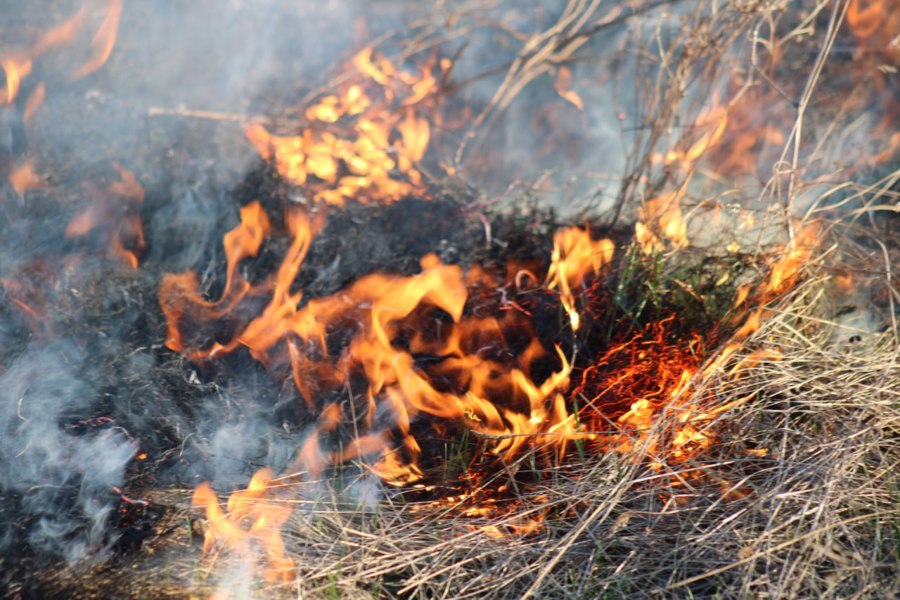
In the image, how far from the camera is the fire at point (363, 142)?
13.1 feet

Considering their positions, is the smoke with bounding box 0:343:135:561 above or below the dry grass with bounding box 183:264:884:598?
above

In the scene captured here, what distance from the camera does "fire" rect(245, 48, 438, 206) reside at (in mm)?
3992

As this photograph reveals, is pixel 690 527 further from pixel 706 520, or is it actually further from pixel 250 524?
pixel 250 524

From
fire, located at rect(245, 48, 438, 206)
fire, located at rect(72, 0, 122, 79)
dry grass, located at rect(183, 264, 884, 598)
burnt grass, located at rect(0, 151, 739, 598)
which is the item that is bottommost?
dry grass, located at rect(183, 264, 884, 598)

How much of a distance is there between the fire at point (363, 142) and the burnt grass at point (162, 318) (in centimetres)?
15

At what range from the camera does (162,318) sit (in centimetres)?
314

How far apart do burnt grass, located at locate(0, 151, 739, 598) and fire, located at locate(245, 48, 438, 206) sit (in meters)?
0.15

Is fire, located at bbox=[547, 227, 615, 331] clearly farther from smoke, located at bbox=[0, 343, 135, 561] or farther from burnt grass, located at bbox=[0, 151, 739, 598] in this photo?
smoke, located at bbox=[0, 343, 135, 561]

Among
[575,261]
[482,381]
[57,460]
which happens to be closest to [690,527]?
[482,381]

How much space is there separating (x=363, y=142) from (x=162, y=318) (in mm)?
1714

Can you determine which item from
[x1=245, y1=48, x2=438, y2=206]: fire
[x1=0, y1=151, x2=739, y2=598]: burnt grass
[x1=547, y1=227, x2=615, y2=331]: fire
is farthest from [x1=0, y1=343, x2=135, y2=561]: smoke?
[x1=547, y1=227, x2=615, y2=331]: fire

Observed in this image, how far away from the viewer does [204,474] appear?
8.23 ft

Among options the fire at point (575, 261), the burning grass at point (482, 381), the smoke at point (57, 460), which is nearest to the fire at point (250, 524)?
the burning grass at point (482, 381)

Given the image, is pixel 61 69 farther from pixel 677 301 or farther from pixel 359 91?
pixel 677 301
